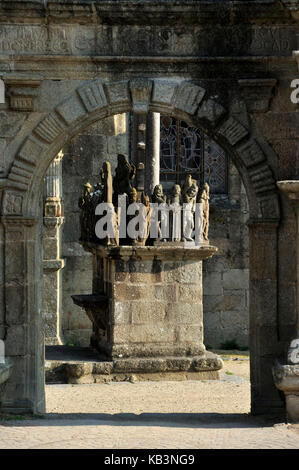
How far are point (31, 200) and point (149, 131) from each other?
282 inches

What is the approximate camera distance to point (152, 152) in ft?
50.9

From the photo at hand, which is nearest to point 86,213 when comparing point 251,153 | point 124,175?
point 124,175

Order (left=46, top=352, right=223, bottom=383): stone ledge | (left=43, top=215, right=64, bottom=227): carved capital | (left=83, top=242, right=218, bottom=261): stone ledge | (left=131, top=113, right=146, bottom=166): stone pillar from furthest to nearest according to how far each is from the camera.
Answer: (left=131, top=113, right=146, bottom=166): stone pillar, (left=43, top=215, right=64, bottom=227): carved capital, (left=83, top=242, right=218, bottom=261): stone ledge, (left=46, top=352, right=223, bottom=383): stone ledge

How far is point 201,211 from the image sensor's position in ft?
40.3

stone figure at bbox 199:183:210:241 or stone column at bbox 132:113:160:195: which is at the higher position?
stone column at bbox 132:113:160:195

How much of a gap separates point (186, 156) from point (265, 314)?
27.3 feet

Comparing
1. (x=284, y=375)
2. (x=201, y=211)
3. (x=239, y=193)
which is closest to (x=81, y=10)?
(x=284, y=375)

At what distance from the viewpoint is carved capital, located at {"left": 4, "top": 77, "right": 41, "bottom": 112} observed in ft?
27.7

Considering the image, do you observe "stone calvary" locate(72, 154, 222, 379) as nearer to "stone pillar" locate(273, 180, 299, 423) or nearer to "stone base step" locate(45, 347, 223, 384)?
"stone base step" locate(45, 347, 223, 384)

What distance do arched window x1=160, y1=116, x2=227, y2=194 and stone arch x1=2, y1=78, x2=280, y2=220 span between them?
7.90 m

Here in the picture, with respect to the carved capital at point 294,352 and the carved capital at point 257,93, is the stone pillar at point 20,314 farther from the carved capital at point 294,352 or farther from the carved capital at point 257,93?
the carved capital at point 294,352

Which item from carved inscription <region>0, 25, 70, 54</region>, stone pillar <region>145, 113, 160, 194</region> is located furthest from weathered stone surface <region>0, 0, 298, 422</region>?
A: stone pillar <region>145, 113, 160, 194</region>

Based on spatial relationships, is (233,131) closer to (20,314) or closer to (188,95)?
(188,95)

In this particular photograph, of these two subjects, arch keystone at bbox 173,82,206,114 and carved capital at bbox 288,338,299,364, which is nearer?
carved capital at bbox 288,338,299,364
